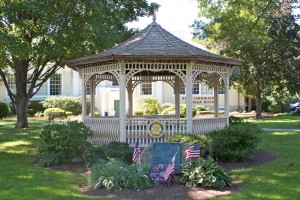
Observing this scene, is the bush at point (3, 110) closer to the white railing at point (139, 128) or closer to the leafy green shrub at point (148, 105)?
the leafy green shrub at point (148, 105)

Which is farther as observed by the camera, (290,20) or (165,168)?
(290,20)

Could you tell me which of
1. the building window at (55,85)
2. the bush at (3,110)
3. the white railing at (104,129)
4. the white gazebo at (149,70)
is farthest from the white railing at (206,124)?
the building window at (55,85)

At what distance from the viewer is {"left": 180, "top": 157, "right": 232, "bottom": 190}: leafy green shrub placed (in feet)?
29.0

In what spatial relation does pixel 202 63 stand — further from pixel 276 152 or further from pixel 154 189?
pixel 154 189

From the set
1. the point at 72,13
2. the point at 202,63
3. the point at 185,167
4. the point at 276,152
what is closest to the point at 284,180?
the point at 185,167

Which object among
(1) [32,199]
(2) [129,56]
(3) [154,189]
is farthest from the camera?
(2) [129,56]

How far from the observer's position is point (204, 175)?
8.91 m

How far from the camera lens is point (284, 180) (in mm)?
9617

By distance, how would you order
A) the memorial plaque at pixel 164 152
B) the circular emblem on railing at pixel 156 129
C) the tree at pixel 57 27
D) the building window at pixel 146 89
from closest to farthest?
1. the memorial plaque at pixel 164 152
2. the circular emblem on railing at pixel 156 129
3. the tree at pixel 57 27
4. the building window at pixel 146 89

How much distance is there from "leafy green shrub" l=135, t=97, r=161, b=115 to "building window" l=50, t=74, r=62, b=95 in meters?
9.70

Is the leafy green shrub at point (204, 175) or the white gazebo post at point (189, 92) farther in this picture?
the white gazebo post at point (189, 92)

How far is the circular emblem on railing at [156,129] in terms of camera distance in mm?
13523

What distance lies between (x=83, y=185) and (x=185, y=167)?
8.23 ft

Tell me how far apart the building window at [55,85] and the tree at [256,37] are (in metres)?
18.3
